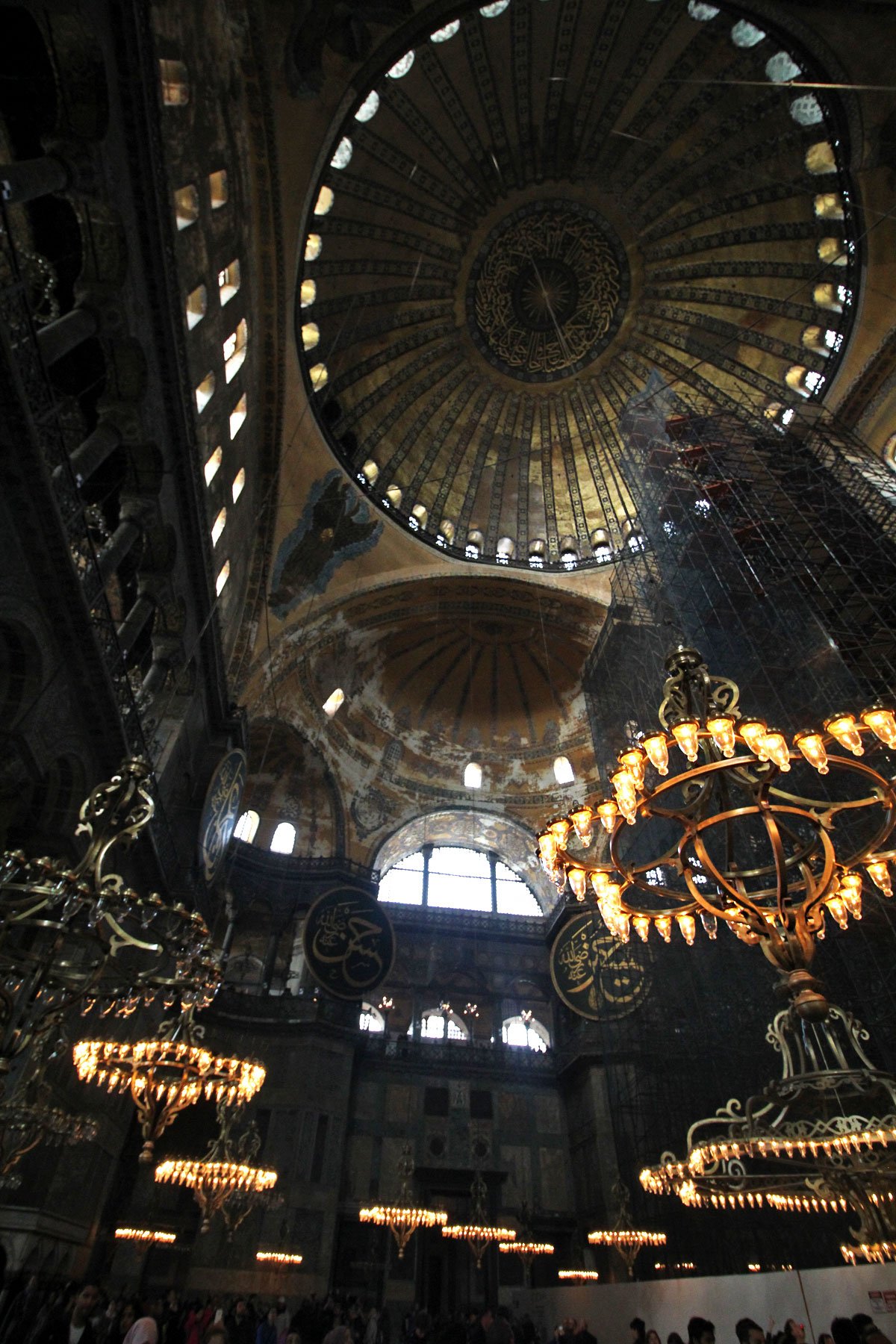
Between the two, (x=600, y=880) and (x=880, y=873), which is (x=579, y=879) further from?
(x=880, y=873)

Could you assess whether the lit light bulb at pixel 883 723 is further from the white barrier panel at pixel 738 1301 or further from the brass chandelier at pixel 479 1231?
the brass chandelier at pixel 479 1231

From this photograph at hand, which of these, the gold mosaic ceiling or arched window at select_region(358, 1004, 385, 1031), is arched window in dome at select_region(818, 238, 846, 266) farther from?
arched window at select_region(358, 1004, 385, 1031)

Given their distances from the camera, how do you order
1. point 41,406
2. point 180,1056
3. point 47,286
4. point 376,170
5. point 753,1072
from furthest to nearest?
point 376,170, point 753,1072, point 47,286, point 180,1056, point 41,406

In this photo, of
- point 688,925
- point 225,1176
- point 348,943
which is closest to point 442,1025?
point 348,943

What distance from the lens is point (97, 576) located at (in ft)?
22.3

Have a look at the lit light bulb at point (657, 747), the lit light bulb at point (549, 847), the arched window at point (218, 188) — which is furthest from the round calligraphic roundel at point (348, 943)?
the arched window at point (218, 188)

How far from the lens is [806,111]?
40.2ft

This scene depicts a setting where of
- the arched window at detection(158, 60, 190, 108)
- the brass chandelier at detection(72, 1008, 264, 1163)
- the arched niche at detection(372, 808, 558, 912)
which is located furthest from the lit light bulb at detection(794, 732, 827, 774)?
the arched niche at detection(372, 808, 558, 912)

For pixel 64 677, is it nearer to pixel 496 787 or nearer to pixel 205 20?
pixel 205 20

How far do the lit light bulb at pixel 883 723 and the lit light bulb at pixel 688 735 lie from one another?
1068 millimetres

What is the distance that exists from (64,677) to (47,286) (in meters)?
3.81

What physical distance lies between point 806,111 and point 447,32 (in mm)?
6408

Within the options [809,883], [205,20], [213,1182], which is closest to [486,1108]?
[213,1182]

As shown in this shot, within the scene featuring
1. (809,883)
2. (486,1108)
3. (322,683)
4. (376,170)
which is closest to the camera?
(809,883)
